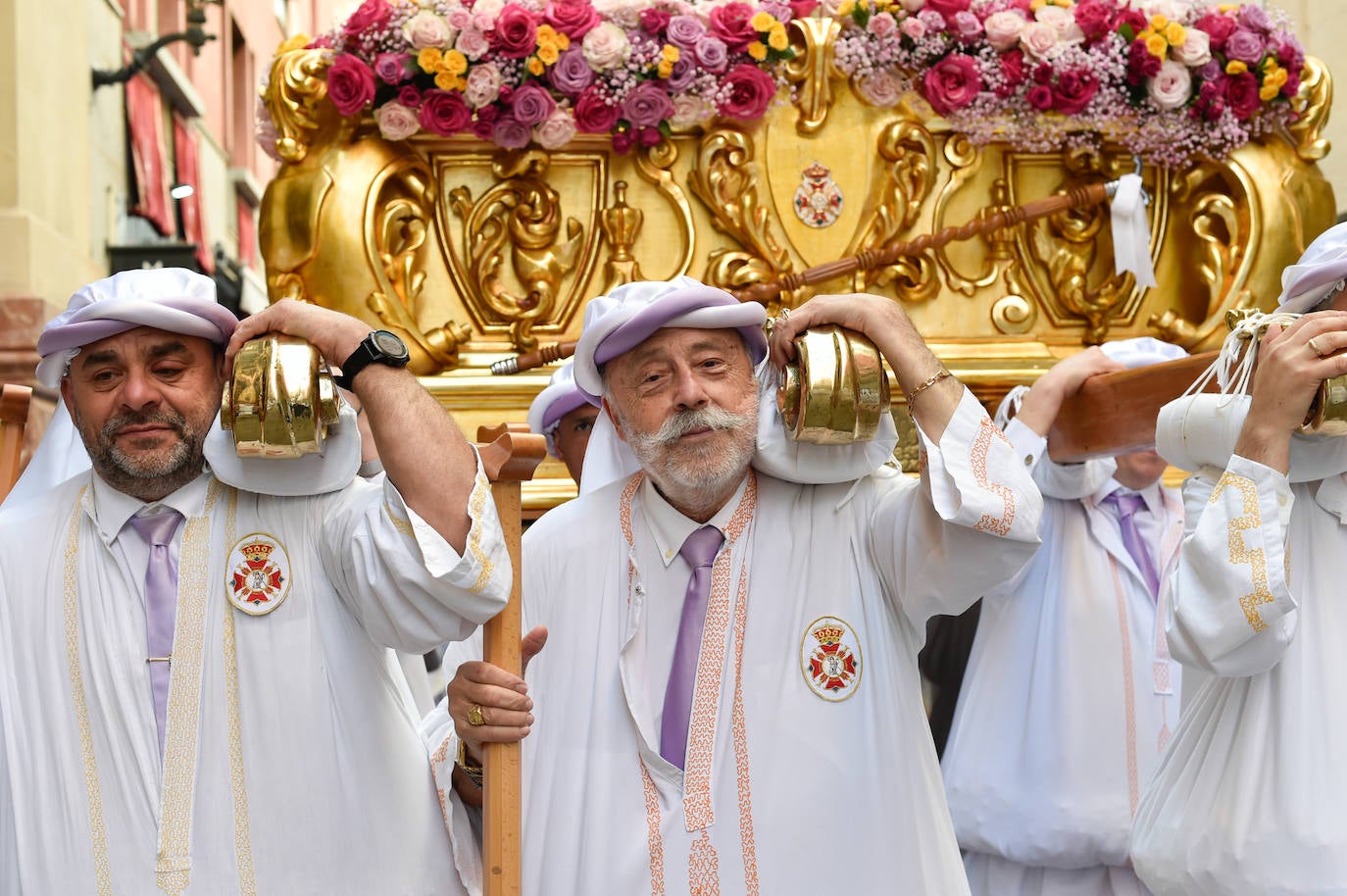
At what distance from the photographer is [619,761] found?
3225 mm

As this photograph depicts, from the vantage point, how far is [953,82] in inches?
225

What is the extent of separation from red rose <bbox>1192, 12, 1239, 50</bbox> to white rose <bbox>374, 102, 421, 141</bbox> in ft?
8.52

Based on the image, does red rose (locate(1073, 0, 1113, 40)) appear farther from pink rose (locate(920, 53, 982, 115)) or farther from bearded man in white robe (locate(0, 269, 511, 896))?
bearded man in white robe (locate(0, 269, 511, 896))

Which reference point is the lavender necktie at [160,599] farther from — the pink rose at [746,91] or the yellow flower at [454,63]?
the pink rose at [746,91]

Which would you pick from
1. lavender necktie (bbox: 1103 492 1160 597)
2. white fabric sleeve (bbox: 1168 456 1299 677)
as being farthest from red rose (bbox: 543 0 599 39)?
white fabric sleeve (bbox: 1168 456 1299 677)

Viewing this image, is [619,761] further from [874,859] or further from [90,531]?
[90,531]

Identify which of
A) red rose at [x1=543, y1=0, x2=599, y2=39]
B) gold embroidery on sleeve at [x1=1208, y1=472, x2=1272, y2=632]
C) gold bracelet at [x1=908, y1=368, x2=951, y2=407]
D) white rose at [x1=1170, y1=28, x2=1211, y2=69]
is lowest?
gold embroidery on sleeve at [x1=1208, y1=472, x2=1272, y2=632]

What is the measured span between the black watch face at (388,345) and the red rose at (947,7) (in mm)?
3052

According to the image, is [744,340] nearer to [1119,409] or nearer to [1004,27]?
[1119,409]

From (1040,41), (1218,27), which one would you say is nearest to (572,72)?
(1040,41)

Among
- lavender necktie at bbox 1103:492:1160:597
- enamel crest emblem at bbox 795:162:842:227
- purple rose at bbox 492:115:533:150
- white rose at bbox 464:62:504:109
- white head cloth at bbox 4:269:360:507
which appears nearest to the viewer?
white head cloth at bbox 4:269:360:507

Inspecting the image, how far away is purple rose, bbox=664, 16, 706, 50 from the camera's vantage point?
18.4ft

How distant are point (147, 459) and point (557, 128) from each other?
2615 millimetres

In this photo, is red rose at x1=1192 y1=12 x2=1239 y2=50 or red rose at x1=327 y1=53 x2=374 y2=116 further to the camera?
red rose at x1=1192 y1=12 x2=1239 y2=50
